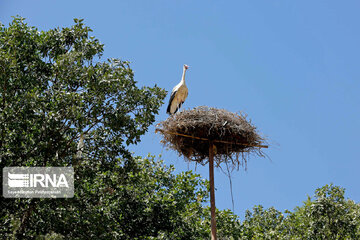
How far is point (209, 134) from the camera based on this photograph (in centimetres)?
1027

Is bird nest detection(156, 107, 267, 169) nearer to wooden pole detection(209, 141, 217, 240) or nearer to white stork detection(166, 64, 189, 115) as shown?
wooden pole detection(209, 141, 217, 240)

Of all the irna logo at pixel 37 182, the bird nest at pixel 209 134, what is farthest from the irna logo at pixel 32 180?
the bird nest at pixel 209 134

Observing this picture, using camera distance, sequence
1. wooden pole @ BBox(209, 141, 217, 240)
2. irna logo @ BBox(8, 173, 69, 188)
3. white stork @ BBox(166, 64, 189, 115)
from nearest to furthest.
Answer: wooden pole @ BBox(209, 141, 217, 240) < irna logo @ BBox(8, 173, 69, 188) < white stork @ BBox(166, 64, 189, 115)

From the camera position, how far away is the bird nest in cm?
1037

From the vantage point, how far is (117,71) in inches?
Answer: 489

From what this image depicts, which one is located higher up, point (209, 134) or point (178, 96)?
point (178, 96)

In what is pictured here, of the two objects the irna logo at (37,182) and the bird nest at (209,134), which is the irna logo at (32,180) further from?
the bird nest at (209,134)

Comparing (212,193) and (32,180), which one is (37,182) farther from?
(212,193)

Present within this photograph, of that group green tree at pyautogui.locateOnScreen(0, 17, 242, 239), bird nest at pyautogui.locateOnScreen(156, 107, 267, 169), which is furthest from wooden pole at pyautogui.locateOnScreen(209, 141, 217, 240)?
green tree at pyautogui.locateOnScreen(0, 17, 242, 239)

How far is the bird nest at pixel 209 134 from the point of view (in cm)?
1037

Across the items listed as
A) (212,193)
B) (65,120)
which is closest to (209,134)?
(212,193)

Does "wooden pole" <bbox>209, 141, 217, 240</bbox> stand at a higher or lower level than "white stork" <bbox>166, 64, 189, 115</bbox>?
lower

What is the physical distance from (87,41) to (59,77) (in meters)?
2.05

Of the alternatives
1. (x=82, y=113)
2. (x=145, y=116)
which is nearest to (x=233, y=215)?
(x=145, y=116)
